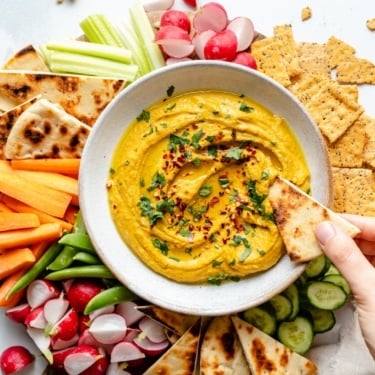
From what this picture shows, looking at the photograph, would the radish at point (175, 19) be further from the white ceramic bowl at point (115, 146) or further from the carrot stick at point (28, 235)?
the carrot stick at point (28, 235)

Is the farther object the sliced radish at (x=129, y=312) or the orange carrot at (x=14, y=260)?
the sliced radish at (x=129, y=312)

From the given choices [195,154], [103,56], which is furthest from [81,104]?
[195,154]

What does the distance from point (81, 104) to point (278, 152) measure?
1101 millimetres

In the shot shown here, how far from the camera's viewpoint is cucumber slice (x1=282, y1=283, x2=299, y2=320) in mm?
3939

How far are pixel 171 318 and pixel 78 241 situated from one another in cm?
64

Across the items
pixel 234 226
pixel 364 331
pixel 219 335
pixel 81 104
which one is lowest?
pixel 219 335

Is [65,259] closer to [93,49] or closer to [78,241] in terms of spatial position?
[78,241]

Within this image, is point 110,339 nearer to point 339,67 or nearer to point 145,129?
point 145,129

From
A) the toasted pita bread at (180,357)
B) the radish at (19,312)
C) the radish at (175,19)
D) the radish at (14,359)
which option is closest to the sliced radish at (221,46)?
the radish at (175,19)

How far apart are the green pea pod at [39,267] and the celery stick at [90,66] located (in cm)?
96

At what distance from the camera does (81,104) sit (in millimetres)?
3955

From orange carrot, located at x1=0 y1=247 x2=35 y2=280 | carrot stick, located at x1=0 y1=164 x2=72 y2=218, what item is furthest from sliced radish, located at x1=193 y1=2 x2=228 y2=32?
orange carrot, located at x1=0 y1=247 x2=35 y2=280

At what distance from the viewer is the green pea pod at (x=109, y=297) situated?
387 cm

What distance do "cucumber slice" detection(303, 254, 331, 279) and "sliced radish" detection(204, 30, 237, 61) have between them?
121 cm
